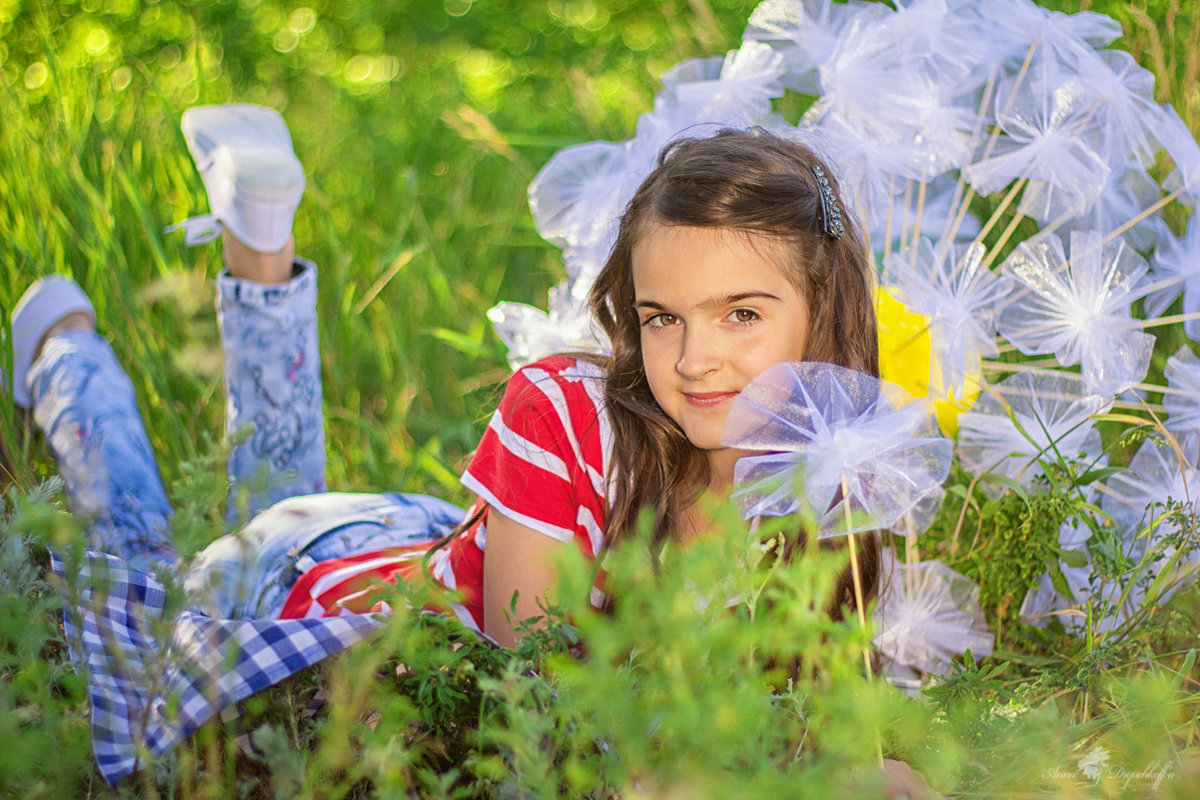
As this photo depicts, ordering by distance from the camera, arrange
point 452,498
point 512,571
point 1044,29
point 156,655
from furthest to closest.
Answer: point 452,498 → point 1044,29 → point 512,571 → point 156,655

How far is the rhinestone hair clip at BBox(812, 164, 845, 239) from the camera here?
1608mm

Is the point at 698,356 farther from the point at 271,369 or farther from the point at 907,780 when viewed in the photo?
the point at 271,369

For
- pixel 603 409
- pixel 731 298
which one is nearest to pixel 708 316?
pixel 731 298

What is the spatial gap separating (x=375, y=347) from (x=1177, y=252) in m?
1.92

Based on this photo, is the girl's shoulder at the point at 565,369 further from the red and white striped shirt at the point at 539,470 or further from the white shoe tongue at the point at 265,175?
the white shoe tongue at the point at 265,175

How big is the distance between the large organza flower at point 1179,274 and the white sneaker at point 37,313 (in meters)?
2.11

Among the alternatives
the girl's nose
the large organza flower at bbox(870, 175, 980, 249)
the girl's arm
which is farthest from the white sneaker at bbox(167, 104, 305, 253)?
the large organza flower at bbox(870, 175, 980, 249)

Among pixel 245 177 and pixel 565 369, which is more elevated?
pixel 245 177

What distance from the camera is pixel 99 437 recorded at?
2.07 m

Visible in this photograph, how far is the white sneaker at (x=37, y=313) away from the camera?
7.31ft

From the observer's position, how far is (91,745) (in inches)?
33.9

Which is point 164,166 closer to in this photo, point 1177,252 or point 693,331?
point 693,331

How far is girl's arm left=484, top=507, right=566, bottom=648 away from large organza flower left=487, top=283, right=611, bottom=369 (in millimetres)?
453

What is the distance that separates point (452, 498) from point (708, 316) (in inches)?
46.6
